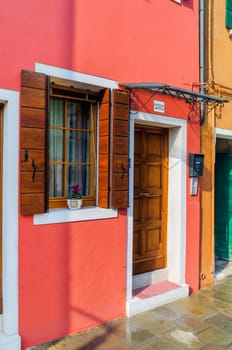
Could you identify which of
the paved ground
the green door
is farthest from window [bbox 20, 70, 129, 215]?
the green door

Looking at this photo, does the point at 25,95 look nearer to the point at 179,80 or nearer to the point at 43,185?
the point at 43,185

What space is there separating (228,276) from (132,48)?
155 inches

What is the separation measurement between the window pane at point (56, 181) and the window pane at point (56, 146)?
0.29ft

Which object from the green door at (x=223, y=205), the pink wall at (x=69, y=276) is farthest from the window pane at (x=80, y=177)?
the green door at (x=223, y=205)

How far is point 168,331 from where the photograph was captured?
130 inches

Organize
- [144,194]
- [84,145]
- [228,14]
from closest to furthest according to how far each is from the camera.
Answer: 1. [84,145]
2. [144,194]
3. [228,14]

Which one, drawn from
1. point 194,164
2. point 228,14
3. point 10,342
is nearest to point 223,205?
point 194,164

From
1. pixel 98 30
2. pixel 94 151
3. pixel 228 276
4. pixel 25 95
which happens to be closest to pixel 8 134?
pixel 25 95

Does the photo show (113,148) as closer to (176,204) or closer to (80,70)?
(80,70)

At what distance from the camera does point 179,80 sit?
4.18 metres

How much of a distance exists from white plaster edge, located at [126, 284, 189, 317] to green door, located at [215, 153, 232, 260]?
2.06 meters

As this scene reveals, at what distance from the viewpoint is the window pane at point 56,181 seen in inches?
128

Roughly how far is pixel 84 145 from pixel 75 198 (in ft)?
2.11

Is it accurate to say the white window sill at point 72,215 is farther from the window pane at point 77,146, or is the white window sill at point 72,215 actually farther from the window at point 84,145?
the window pane at point 77,146
